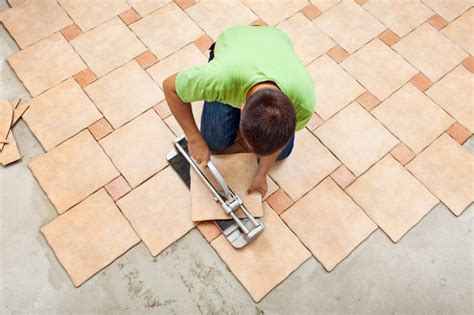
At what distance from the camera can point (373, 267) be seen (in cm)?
171

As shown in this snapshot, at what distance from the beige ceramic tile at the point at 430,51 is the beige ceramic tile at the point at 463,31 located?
39mm

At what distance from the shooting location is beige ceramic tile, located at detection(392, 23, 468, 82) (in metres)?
2.16

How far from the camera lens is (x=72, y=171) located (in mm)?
1837

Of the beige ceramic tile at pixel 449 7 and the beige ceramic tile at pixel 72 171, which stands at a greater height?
the beige ceramic tile at pixel 449 7

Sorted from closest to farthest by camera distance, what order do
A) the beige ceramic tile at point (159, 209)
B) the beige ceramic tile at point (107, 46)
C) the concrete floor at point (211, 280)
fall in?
1. the concrete floor at point (211, 280)
2. the beige ceramic tile at point (159, 209)
3. the beige ceramic tile at point (107, 46)

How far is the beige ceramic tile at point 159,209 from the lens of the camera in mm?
1726

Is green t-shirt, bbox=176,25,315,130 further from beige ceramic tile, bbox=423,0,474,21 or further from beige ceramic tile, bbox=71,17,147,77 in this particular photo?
beige ceramic tile, bbox=423,0,474,21

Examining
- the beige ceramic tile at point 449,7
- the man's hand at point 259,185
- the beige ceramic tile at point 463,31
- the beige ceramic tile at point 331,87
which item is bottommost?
the man's hand at point 259,185

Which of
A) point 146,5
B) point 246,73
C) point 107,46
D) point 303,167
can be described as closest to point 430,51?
point 303,167

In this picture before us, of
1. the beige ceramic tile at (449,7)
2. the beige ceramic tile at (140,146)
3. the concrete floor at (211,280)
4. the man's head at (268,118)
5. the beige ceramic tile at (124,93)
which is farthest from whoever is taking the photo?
the beige ceramic tile at (449,7)

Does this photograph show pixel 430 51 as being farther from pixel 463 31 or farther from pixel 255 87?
pixel 255 87

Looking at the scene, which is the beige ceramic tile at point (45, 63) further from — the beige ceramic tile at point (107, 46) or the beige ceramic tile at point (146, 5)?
the beige ceramic tile at point (146, 5)

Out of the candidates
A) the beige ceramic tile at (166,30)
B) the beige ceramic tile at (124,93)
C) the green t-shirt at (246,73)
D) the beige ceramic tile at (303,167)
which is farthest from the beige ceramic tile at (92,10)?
the beige ceramic tile at (303,167)

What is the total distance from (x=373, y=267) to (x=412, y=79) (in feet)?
A: 3.30
